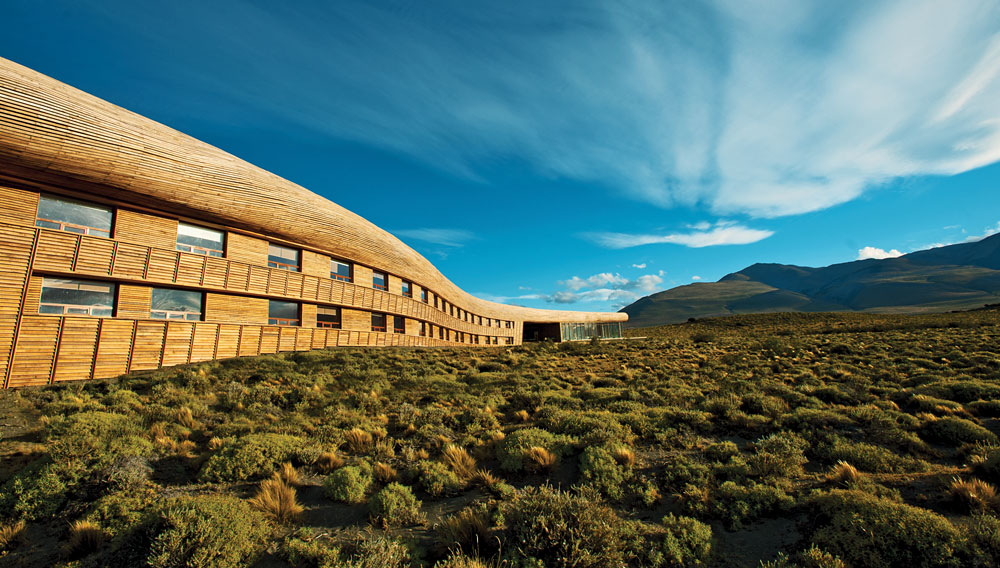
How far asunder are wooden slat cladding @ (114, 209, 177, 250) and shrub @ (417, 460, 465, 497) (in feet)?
53.7

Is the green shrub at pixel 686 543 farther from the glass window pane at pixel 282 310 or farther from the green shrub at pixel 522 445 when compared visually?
the glass window pane at pixel 282 310

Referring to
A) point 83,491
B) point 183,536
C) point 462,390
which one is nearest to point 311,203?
point 462,390

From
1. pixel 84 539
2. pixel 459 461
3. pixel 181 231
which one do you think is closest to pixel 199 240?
pixel 181 231

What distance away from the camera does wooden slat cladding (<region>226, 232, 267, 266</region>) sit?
19.3 m

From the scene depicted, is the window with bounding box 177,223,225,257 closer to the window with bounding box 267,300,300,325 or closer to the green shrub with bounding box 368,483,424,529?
the window with bounding box 267,300,300,325

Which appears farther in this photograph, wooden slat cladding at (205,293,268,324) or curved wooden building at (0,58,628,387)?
wooden slat cladding at (205,293,268,324)

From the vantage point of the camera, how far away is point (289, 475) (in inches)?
297

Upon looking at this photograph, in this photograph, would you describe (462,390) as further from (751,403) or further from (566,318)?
(566,318)

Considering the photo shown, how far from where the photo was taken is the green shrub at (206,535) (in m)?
5.10

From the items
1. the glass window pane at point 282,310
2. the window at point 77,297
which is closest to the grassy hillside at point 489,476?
the window at point 77,297

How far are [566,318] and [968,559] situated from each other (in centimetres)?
5899

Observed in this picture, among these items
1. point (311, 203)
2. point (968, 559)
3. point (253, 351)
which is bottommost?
point (968, 559)

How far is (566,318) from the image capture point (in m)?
63.7

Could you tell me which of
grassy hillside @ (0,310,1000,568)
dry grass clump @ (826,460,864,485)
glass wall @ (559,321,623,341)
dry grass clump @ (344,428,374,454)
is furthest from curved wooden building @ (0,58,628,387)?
glass wall @ (559,321,623,341)
